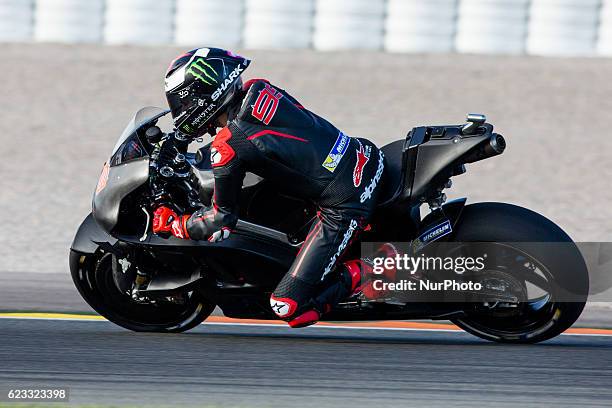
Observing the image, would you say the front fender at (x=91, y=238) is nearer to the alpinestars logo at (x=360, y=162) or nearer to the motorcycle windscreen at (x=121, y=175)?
the motorcycle windscreen at (x=121, y=175)

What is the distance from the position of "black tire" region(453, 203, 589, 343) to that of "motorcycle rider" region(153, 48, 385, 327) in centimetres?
55

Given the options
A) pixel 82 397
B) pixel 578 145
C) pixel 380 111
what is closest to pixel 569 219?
pixel 578 145

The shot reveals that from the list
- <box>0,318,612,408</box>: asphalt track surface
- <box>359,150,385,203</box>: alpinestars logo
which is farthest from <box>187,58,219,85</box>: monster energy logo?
<box>0,318,612,408</box>: asphalt track surface

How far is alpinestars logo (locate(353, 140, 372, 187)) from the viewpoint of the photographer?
5684 mm

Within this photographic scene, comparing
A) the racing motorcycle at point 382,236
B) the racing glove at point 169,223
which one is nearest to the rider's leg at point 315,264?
the racing motorcycle at point 382,236

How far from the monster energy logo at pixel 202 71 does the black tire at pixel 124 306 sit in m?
1.28

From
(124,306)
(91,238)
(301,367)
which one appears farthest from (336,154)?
(124,306)

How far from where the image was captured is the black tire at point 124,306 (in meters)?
6.20

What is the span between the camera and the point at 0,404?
473 centimetres

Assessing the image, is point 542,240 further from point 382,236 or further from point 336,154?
point 336,154

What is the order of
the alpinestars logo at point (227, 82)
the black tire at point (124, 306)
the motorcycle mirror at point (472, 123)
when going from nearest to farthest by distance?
the alpinestars logo at point (227, 82), the motorcycle mirror at point (472, 123), the black tire at point (124, 306)

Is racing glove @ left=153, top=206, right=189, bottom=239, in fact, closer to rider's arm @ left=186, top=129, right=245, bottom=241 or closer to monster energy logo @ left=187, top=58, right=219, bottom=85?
rider's arm @ left=186, top=129, right=245, bottom=241

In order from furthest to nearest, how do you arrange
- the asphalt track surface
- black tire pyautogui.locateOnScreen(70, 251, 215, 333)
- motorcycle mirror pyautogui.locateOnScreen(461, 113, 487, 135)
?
1. black tire pyautogui.locateOnScreen(70, 251, 215, 333)
2. motorcycle mirror pyautogui.locateOnScreen(461, 113, 487, 135)
3. the asphalt track surface

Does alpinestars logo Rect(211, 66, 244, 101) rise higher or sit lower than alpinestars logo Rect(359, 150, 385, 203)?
higher
